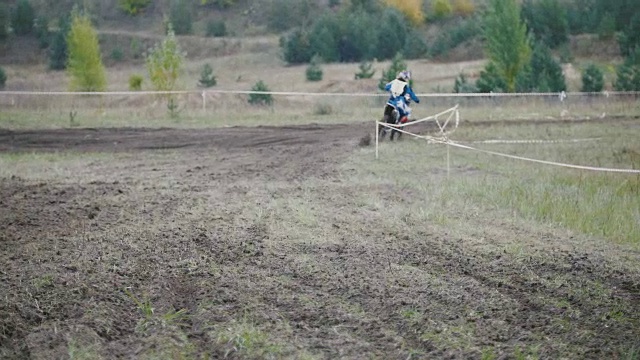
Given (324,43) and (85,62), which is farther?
(324,43)

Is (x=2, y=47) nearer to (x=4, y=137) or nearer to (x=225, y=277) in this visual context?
(x=4, y=137)

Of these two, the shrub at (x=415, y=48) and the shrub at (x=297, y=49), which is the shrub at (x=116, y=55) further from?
the shrub at (x=415, y=48)

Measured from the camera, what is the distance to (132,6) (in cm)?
10188

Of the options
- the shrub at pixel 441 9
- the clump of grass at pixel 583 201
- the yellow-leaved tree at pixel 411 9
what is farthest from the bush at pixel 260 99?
the shrub at pixel 441 9

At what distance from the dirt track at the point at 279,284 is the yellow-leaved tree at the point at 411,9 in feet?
264

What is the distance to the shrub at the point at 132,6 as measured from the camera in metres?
101

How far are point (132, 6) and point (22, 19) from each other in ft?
59.9

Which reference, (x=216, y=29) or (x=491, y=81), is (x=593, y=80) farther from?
(x=216, y=29)

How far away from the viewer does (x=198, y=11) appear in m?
105

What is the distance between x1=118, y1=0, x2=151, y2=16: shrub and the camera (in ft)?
332

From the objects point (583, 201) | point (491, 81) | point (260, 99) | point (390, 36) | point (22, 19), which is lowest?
point (260, 99)

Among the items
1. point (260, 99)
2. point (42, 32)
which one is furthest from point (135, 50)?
point (260, 99)

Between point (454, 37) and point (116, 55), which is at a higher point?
point (454, 37)

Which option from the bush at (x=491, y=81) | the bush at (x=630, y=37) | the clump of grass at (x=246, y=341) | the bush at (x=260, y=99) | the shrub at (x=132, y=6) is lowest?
the bush at (x=260, y=99)
